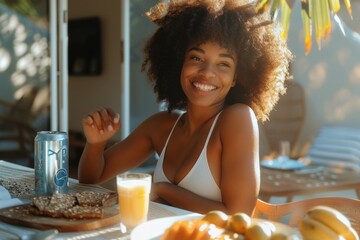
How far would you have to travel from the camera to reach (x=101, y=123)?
1.71 m

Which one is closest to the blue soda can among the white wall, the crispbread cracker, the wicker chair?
the crispbread cracker

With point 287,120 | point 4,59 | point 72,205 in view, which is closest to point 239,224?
point 72,205

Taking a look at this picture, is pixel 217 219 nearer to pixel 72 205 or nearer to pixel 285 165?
pixel 72 205

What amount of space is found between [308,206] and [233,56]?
0.54 meters

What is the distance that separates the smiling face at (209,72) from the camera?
1652 millimetres

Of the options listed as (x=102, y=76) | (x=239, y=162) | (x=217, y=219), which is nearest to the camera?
(x=217, y=219)

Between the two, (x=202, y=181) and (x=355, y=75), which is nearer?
(x=202, y=181)

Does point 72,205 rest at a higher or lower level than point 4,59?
lower

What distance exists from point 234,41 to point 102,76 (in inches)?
158

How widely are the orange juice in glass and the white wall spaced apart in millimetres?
4104

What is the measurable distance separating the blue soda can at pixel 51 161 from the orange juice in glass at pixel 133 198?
0.74ft

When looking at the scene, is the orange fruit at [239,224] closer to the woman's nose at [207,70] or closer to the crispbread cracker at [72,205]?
the crispbread cracker at [72,205]

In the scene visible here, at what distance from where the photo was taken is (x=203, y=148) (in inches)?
63.4

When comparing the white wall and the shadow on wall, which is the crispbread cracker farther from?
the white wall
